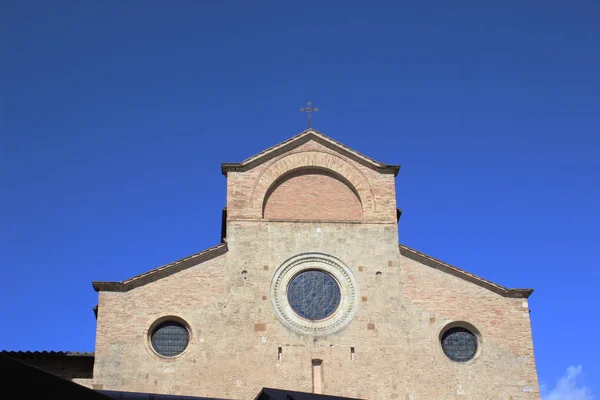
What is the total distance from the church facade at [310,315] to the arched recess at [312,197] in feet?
0.14

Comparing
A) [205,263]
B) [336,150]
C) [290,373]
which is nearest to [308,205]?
[336,150]

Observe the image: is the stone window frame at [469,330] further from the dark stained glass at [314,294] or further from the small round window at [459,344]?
the dark stained glass at [314,294]

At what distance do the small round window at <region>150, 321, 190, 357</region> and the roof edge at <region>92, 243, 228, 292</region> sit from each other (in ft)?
4.20

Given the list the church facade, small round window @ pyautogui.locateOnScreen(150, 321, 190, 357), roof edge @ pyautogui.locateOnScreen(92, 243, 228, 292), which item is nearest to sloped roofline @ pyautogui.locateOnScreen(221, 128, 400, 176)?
the church facade

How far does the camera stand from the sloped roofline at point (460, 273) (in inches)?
827

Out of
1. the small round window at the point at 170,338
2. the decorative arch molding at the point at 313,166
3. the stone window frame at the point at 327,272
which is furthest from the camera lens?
the decorative arch molding at the point at 313,166

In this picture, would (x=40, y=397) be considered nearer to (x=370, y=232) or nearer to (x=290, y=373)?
(x=290, y=373)

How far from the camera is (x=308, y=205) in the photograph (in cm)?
2212

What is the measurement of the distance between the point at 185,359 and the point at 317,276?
170 inches

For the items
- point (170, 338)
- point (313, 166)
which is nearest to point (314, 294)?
point (313, 166)

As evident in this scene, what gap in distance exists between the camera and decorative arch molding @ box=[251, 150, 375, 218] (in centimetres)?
2200

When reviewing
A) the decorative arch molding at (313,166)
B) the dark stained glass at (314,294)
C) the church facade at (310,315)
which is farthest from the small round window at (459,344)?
the decorative arch molding at (313,166)

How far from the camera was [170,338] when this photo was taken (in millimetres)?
19938

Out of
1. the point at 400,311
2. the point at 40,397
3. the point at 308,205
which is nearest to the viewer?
the point at 40,397
